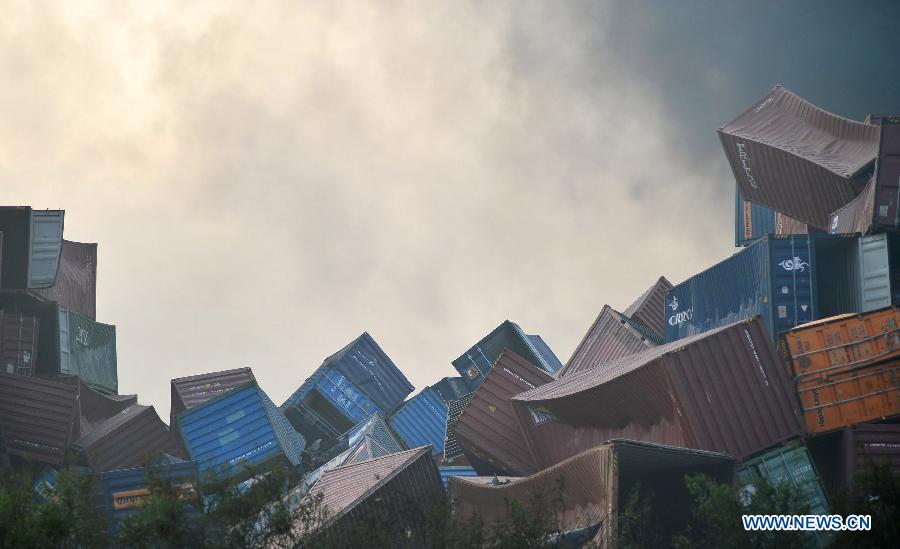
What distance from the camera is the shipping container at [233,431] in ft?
98.6

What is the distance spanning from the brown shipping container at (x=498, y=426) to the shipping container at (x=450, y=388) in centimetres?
1146

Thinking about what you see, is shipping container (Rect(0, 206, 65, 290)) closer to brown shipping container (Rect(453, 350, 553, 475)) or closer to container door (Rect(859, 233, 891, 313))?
brown shipping container (Rect(453, 350, 553, 475))

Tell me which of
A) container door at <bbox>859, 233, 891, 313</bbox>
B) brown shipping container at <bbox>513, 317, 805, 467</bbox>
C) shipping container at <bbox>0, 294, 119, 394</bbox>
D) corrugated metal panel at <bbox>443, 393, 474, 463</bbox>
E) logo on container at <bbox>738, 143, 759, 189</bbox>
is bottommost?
brown shipping container at <bbox>513, 317, 805, 467</bbox>

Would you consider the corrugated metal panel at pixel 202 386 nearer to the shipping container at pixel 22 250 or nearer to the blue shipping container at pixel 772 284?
the shipping container at pixel 22 250

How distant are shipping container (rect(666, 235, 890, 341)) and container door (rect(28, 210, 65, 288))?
20900 millimetres

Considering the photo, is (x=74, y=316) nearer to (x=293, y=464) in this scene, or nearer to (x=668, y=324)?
(x=293, y=464)

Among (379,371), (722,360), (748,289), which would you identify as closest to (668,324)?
(748,289)

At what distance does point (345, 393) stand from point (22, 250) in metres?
12.4

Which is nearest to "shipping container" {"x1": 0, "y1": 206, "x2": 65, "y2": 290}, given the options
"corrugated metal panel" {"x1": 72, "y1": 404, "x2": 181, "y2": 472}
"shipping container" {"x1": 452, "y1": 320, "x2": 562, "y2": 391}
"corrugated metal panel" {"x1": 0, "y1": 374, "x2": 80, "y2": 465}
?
"corrugated metal panel" {"x1": 0, "y1": 374, "x2": 80, "y2": 465}

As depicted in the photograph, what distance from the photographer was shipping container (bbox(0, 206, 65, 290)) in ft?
103

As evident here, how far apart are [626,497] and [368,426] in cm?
1393

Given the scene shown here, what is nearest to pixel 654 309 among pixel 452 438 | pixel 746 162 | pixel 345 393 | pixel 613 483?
pixel 746 162

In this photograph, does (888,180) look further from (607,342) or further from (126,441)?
(126,441)

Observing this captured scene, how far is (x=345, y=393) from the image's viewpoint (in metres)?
37.0
